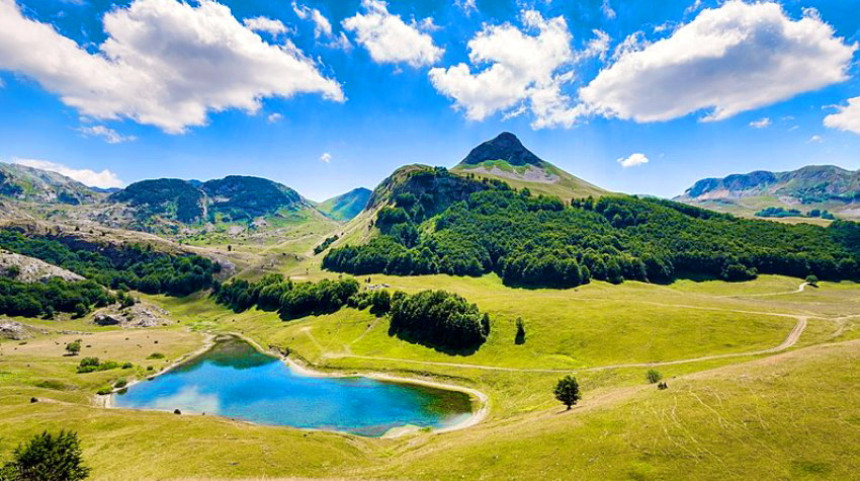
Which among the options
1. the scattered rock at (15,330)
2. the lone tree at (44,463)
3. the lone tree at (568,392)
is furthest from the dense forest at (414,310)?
the lone tree at (44,463)

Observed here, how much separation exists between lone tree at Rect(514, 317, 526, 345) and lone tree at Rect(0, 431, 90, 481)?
9312 cm

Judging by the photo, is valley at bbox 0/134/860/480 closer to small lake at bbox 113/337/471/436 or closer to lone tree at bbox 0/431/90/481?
small lake at bbox 113/337/471/436

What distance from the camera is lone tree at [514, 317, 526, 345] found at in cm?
10750

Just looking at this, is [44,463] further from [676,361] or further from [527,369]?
[676,361]

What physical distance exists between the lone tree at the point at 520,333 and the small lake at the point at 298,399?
94.0 feet

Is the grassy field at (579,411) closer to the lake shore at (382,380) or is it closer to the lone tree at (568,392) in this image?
the lone tree at (568,392)

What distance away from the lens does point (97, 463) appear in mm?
44031

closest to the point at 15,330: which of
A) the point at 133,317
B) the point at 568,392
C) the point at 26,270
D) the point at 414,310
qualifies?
the point at 133,317

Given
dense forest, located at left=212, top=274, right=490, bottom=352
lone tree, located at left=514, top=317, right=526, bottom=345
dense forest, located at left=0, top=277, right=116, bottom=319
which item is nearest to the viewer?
lone tree, located at left=514, top=317, right=526, bottom=345

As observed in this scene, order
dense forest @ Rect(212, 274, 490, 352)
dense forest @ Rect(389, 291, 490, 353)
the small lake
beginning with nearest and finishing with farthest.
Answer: the small lake
dense forest @ Rect(389, 291, 490, 353)
dense forest @ Rect(212, 274, 490, 352)

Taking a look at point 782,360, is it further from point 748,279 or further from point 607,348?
point 748,279

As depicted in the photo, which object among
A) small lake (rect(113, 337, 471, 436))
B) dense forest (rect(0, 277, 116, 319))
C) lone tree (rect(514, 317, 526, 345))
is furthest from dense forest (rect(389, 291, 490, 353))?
dense forest (rect(0, 277, 116, 319))

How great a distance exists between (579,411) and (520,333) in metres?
58.3

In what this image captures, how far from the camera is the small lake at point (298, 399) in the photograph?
244ft
